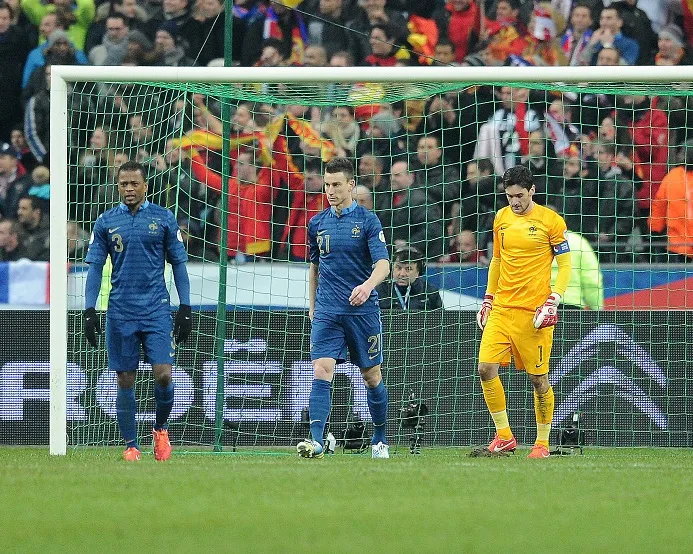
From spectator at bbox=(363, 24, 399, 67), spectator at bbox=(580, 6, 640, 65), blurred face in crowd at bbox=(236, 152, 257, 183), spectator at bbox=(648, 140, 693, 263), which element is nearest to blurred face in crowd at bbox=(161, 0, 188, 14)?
spectator at bbox=(363, 24, 399, 67)

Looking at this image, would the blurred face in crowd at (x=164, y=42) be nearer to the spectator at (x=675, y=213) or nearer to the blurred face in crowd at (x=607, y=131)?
the blurred face in crowd at (x=607, y=131)

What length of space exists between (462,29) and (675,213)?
4.50 metres

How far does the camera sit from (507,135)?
14.2 metres

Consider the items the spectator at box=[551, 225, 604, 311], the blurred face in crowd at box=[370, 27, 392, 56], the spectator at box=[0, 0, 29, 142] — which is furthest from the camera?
the spectator at box=[0, 0, 29, 142]

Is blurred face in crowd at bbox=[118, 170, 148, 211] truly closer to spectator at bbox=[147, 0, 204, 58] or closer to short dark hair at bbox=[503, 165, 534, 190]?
short dark hair at bbox=[503, 165, 534, 190]

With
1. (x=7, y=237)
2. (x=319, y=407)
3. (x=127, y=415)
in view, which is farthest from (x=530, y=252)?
(x=7, y=237)

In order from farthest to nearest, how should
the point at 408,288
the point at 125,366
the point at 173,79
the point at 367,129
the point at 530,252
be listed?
the point at 367,129 < the point at 408,288 < the point at 173,79 < the point at 530,252 < the point at 125,366

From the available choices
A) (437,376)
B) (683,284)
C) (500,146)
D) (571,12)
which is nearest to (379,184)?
(500,146)

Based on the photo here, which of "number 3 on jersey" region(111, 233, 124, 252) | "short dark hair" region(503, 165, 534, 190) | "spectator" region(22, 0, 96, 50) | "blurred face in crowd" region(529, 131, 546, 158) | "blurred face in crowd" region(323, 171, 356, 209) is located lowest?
"number 3 on jersey" region(111, 233, 124, 252)

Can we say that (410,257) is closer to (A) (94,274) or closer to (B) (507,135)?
(B) (507,135)

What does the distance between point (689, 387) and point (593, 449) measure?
106 cm

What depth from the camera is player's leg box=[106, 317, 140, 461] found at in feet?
32.8

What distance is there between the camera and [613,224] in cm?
1390

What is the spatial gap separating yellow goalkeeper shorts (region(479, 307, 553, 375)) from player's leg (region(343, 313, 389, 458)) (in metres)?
0.85
